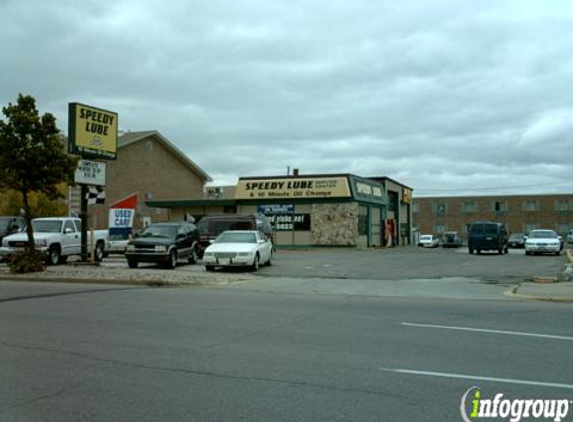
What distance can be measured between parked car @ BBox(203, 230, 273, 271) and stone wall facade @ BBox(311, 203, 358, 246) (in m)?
20.4

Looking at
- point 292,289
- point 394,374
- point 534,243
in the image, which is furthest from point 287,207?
point 394,374

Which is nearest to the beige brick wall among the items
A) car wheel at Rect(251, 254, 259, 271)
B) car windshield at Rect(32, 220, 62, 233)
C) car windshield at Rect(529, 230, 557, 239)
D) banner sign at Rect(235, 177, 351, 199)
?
banner sign at Rect(235, 177, 351, 199)

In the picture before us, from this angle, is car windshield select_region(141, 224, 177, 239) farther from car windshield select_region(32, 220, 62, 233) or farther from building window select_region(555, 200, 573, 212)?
building window select_region(555, 200, 573, 212)

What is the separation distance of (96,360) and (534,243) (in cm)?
3060

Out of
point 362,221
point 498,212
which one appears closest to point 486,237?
point 362,221

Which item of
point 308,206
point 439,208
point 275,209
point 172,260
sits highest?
point 439,208

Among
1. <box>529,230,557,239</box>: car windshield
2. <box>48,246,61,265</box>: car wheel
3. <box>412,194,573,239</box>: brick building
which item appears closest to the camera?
<box>48,246,61,265</box>: car wheel

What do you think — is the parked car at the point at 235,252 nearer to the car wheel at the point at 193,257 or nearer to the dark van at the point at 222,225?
the car wheel at the point at 193,257

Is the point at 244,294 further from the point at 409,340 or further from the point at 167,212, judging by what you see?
the point at 167,212

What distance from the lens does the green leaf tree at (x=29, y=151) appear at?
20.0 m

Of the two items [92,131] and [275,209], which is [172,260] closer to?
[92,131]

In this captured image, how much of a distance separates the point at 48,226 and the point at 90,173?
2.74 meters

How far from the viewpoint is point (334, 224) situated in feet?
143

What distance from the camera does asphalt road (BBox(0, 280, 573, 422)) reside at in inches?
222
